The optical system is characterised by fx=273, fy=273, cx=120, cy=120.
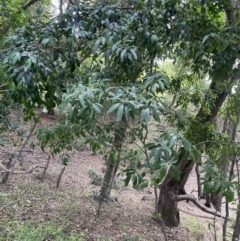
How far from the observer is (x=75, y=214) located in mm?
3732

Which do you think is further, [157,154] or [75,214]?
[75,214]

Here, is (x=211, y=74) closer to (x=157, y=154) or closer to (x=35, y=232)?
(x=157, y=154)

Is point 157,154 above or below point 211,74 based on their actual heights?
below

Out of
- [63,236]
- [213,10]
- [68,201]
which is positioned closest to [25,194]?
[68,201]

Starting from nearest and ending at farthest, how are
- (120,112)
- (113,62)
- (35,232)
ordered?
(120,112), (113,62), (35,232)

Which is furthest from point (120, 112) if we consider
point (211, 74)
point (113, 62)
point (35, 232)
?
point (35, 232)

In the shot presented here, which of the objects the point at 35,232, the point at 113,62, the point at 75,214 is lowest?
the point at 35,232

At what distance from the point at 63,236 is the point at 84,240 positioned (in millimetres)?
244

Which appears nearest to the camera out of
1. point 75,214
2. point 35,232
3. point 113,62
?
point 113,62

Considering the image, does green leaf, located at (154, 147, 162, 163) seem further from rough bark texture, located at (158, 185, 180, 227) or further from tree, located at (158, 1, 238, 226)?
rough bark texture, located at (158, 185, 180, 227)

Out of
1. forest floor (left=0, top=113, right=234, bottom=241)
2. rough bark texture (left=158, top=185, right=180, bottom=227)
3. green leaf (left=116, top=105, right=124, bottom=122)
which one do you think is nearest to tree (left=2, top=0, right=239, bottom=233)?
green leaf (left=116, top=105, right=124, bottom=122)

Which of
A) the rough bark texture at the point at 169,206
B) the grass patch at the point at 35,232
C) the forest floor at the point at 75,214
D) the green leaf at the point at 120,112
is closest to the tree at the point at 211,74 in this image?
the rough bark texture at the point at 169,206

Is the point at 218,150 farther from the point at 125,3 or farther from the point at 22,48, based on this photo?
the point at 22,48

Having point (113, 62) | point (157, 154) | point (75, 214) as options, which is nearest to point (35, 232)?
point (75, 214)
